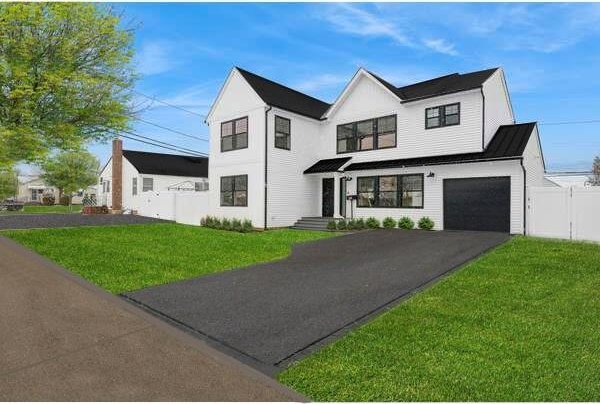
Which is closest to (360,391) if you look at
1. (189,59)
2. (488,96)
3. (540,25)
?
(540,25)

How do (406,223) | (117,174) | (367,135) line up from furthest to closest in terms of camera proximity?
(117,174)
(367,135)
(406,223)

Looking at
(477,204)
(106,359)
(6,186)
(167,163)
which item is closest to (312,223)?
(477,204)

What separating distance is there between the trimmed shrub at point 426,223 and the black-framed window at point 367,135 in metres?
4.31

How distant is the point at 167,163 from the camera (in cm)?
3681

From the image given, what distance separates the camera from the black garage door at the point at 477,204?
50.0 ft

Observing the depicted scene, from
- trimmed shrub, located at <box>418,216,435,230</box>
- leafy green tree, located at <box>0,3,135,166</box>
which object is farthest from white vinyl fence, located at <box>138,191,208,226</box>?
trimmed shrub, located at <box>418,216,435,230</box>

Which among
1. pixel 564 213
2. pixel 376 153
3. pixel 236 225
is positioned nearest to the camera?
pixel 564 213

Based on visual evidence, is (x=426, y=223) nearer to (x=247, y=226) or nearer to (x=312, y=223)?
(x=312, y=223)

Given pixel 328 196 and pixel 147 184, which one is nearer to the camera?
pixel 328 196

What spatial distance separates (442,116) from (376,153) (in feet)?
12.3

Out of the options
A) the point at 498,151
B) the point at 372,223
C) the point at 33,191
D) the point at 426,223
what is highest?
the point at 498,151

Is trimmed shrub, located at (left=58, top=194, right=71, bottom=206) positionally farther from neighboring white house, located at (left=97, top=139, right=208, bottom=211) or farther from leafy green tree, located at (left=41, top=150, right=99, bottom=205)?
neighboring white house, located at (left=97, top=139, right=208, bottom=211)

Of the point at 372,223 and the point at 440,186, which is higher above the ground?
the point at 440,186

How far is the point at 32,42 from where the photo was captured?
12.0 meters
